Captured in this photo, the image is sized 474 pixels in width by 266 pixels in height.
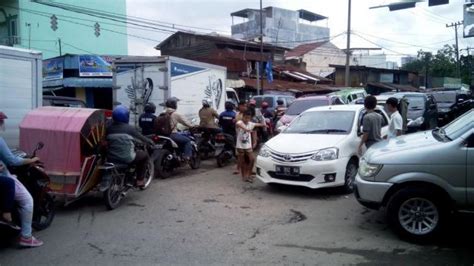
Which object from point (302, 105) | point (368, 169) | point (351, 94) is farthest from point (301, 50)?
point (368, 169)

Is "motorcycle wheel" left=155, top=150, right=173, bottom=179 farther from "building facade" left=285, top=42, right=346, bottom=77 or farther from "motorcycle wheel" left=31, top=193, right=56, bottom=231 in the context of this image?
"building facade" left=285, top=42, right=346, bottom=77

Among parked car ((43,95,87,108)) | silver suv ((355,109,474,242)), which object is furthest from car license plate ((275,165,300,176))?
parked car ((43,95,87,108))

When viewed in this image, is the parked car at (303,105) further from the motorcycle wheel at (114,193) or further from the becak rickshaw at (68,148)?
the becak rickshaw at (68,148)

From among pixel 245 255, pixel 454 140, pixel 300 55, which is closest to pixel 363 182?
pixel 454 140

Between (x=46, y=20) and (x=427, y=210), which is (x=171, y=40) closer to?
(x=46, y=20)

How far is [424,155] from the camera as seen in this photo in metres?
5.35

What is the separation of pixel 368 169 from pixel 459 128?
4.15 ft

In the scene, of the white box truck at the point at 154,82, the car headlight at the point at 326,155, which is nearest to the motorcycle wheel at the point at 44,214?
the car headlight at the point at 326,155

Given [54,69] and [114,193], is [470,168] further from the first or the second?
[54,69]

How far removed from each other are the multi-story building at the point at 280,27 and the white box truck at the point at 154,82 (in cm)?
5210

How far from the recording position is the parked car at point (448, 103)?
16922 millimetres

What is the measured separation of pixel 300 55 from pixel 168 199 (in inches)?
1868

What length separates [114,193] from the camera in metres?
7.08

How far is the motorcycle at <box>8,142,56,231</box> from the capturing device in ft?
18.4
